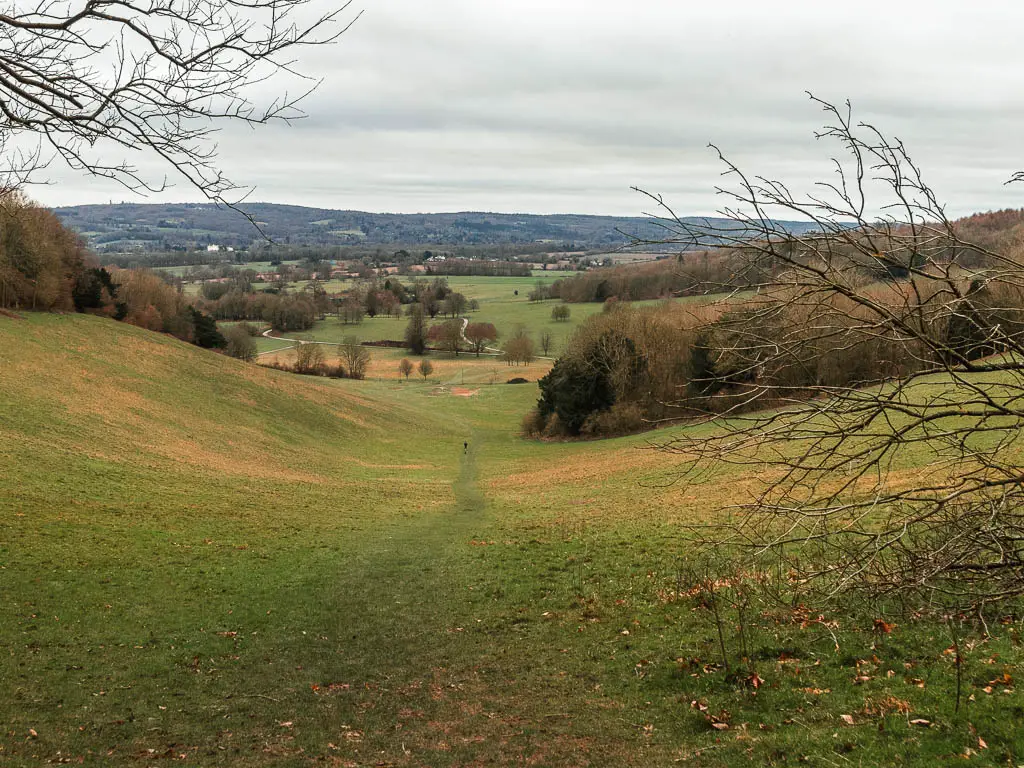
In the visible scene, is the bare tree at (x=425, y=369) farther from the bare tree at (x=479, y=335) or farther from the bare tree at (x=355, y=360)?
the bare tree at (x=479, y=335)

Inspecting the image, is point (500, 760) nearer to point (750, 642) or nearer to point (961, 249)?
point (750, 642)

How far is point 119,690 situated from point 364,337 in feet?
374

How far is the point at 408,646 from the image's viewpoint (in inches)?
466

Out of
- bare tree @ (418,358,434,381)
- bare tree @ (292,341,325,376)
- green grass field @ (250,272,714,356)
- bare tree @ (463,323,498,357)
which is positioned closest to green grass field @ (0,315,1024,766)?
bare tree @ (292,341,325,376)

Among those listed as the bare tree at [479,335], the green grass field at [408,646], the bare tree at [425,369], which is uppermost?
the bare tree at [479,335]

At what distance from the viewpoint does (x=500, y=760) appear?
317 inches

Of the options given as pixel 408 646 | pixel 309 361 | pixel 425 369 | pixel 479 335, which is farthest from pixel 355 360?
pixel 408 646

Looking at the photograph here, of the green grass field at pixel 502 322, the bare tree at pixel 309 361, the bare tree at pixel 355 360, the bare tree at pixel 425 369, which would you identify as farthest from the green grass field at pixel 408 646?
the green grass field at pixel 502 322

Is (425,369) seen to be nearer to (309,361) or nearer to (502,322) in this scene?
(309,361)

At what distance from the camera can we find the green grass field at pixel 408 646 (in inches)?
307

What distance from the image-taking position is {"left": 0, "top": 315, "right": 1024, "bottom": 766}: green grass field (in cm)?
780

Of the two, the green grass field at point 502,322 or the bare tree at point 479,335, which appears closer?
the bare tree at point 479,335

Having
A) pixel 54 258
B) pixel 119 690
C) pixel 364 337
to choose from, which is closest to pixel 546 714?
pixel 119 690

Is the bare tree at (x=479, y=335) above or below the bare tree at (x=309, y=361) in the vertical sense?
above
